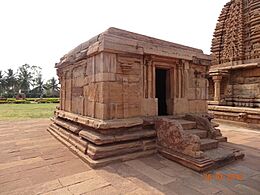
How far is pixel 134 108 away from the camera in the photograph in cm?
460

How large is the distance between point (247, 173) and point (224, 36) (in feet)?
37.9

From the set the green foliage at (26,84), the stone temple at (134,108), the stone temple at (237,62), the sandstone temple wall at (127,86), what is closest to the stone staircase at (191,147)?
the stone temple at (134,108)

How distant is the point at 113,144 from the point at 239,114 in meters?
7.52

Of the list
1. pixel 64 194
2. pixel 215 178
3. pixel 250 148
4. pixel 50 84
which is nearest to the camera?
pixel 64 194

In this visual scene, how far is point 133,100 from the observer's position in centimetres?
459

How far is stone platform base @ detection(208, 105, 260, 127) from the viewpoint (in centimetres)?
839

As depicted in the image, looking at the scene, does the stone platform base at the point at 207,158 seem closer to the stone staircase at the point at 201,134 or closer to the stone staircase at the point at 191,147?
the stone staircase at the point at 191,147

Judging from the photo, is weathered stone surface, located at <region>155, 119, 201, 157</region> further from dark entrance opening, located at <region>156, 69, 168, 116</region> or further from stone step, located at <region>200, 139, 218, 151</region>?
dark entrance opening, located at <region>156, 69, 168, 116</region>

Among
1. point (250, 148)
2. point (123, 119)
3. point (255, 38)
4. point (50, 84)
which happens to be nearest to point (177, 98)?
point (123, 119)

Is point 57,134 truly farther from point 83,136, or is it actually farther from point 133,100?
point 133,100

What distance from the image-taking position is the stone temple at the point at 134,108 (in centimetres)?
395

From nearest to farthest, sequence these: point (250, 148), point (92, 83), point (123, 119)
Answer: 1. point (123, 119)
2. point (92, 83)
3. point (250, 148)

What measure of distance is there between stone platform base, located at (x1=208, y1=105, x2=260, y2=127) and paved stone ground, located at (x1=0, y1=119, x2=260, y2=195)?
4.63 m

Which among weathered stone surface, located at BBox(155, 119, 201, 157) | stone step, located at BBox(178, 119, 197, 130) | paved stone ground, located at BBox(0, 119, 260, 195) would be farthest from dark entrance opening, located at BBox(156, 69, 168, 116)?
paved stone ground, located at BBox(0, 119, 260, 195)
